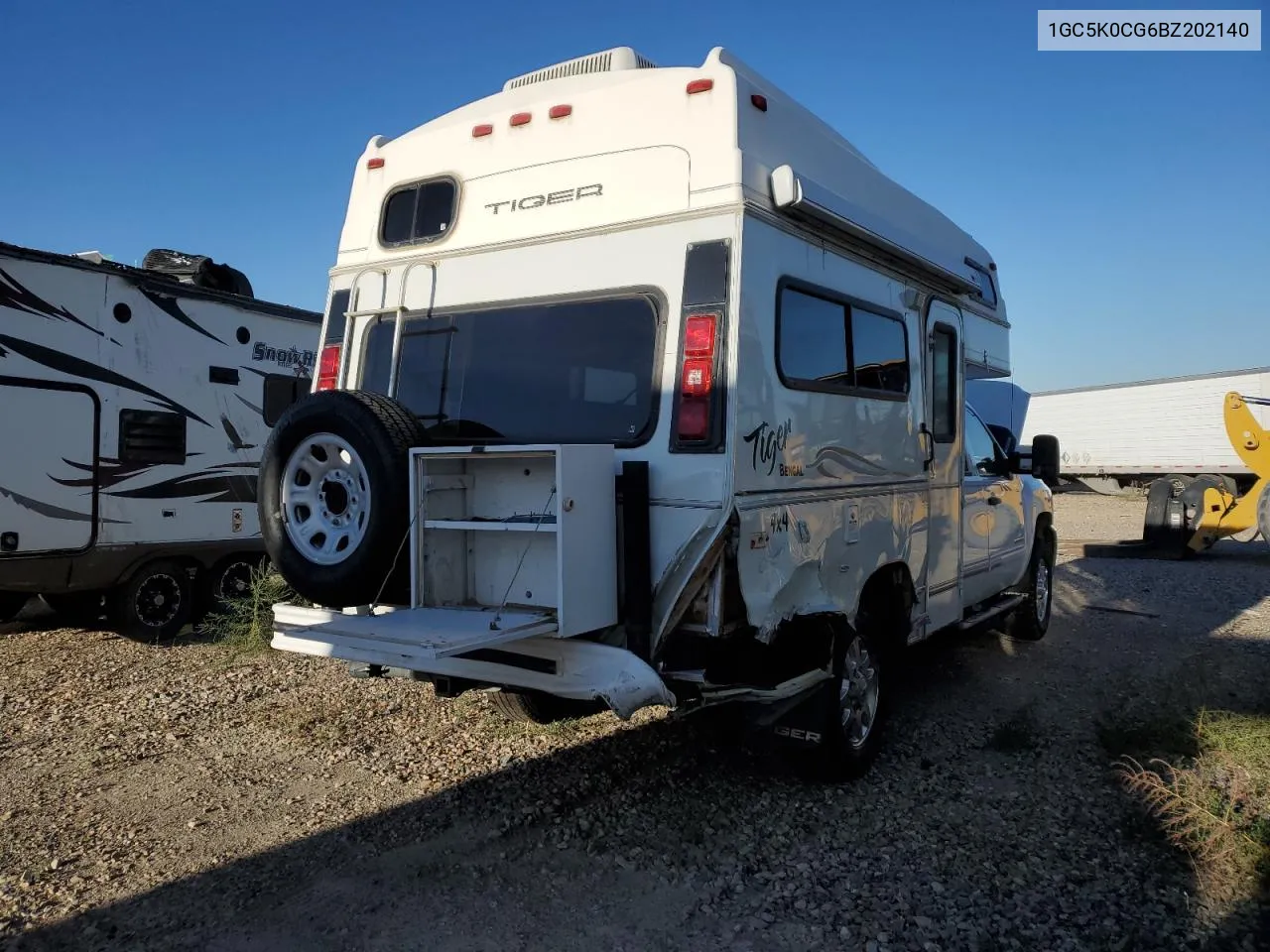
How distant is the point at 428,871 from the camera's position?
143 inches

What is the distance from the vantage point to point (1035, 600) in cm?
763

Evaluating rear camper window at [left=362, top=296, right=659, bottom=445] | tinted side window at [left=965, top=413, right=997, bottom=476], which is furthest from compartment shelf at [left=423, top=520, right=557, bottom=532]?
tinted side window at [left=965, top=413, right=997, bottom=476]

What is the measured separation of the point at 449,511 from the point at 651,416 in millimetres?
911

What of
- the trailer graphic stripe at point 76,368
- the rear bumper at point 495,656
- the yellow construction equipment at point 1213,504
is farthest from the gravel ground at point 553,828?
the yellow construction equipment at point 1213,504

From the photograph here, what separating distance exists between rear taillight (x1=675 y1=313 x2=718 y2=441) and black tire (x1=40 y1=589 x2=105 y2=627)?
5.88m

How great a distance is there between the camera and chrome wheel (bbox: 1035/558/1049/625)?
773cm

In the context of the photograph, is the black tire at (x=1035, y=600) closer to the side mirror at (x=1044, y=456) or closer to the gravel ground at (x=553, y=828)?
the side mirror at (x=1044, y=456)

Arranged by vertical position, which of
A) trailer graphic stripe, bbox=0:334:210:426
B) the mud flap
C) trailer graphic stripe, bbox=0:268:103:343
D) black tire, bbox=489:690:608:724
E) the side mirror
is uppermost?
trailer graphic stripe, bbox=0:268:103:343

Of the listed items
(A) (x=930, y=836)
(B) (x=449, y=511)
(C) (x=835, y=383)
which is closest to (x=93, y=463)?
(B) (x=449, y=511)

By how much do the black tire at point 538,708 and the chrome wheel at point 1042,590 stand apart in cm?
429

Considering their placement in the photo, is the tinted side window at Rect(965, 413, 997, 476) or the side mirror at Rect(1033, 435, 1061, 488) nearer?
the tinted side window at Rect(965, 413, 997, 476)

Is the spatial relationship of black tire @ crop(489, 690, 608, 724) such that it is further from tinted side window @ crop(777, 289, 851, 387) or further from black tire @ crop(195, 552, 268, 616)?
black tire @ crop(195, 552, 268, 616)

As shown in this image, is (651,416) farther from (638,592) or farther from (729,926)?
(729,926)

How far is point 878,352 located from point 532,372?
5.91 feet
